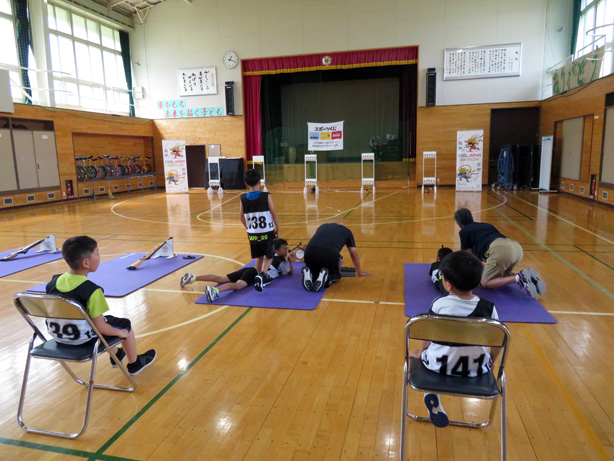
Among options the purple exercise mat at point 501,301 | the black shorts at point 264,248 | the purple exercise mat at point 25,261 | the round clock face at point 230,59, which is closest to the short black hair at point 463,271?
the purple exercise mat at point 501,301

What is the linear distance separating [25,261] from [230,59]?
13425 mm

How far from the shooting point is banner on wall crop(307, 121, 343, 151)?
17.0m

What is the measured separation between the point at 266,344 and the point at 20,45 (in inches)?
588

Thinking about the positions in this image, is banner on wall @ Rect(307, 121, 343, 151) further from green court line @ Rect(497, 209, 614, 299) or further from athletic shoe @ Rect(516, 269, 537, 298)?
athletic shoe @ Rect(516, 269, 537, 298)

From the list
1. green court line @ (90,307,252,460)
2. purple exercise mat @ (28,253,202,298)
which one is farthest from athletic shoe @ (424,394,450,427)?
purple exercise mat @ (28,253,202,298)

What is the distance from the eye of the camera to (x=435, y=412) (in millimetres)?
2184

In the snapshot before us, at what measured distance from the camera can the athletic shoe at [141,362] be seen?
3.06 metres

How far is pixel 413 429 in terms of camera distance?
7.94ft

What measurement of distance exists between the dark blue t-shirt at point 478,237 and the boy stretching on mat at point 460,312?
8.53ft

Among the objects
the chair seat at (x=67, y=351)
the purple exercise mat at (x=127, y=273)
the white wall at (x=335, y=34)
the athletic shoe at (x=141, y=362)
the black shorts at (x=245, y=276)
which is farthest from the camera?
the white wall at (x=335, y=34)

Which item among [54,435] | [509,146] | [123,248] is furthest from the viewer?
[509,146]

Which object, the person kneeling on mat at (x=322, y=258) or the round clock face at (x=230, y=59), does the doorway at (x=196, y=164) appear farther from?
the person kneeling on mat at (x=322, y=258)

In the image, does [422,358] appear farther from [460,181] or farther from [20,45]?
[20,45]

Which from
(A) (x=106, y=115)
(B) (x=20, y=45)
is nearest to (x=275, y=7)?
(A) (x=106, y=115)
